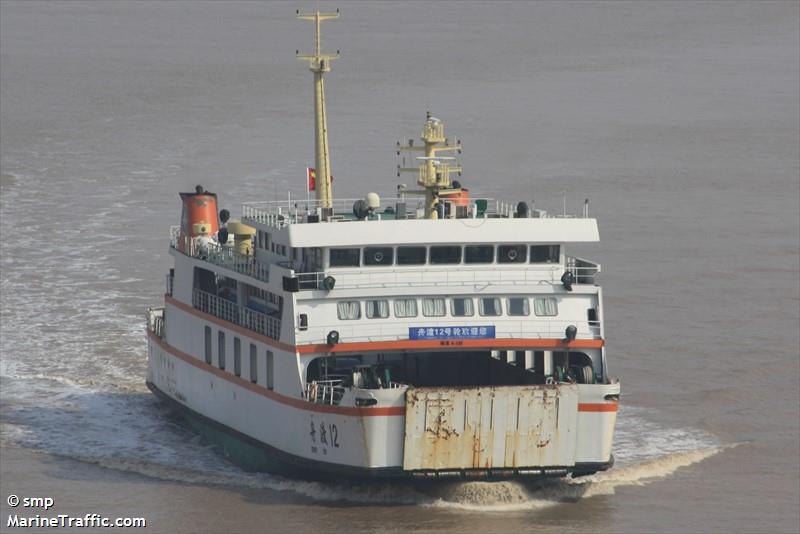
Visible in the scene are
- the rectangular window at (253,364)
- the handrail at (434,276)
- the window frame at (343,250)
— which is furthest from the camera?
the rectangular window at (253,364)

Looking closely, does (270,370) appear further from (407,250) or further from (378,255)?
(407,250)

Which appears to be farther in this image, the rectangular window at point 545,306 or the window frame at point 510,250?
the window frame at point 510,250

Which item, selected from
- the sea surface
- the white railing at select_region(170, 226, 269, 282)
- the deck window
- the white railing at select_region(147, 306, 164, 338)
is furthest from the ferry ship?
the white railing at select_region(147, 306, 164, 338)

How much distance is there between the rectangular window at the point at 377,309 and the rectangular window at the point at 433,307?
2.43 ft

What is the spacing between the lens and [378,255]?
3800 centimetres

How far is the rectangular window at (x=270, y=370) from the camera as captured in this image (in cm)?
3853

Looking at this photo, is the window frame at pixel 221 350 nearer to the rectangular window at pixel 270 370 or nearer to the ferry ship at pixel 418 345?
the ferry ship at pixel 418 345

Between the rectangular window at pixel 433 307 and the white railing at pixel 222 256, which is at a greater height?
the white railing at pixel 222 256

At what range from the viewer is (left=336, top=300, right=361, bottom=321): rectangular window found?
3734cm

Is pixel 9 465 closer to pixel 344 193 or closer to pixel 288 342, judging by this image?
pixel 288 342

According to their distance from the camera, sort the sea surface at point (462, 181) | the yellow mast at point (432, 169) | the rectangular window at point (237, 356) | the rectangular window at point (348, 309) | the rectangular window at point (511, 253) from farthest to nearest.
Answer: the rectangular window at point (237, 356), the yellow mast at point (432, 169), the sea surface at point (462, 181), the rectangular window at point (511, 253), the rectangular window at point (348, 309)

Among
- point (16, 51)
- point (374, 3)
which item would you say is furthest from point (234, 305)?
point (374, 3)

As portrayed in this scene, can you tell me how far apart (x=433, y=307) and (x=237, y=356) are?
5.50 m

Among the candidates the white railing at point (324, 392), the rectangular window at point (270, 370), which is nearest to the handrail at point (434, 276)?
the rectangular window at point (270, 370)
